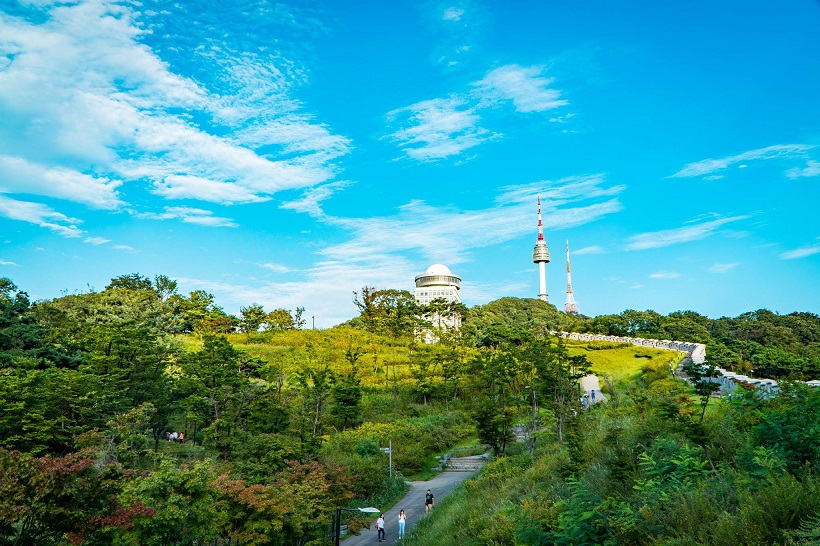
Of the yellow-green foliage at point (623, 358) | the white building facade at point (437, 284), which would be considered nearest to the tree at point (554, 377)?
the yellow-green foliage at point (623, 358)

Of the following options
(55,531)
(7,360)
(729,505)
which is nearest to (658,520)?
(729,505)

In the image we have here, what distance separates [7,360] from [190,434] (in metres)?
10.9

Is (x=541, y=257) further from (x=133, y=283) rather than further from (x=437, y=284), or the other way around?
(x=133, y=283)

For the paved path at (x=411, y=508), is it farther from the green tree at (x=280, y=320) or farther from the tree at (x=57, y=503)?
the green tree at (x=280, y=320)

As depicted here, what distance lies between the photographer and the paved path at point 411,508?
64.6 feet

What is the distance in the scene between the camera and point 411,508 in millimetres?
22453

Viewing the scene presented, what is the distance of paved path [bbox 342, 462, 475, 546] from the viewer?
1968 cm

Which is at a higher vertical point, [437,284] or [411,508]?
[437,284]

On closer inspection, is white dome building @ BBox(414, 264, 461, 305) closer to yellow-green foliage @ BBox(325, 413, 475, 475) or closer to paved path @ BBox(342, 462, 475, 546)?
yellow-green foliage @ BBox(325, 413, 475, 475)

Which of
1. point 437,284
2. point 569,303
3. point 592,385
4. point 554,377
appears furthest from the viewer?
point 569,303

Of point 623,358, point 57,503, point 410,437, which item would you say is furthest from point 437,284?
point 57,503

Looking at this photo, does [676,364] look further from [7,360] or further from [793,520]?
[7,360]

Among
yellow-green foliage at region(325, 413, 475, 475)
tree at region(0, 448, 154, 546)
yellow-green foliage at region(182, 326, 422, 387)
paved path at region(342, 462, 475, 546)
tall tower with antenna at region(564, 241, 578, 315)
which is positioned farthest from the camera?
tall tower with antenna at region(564, 241, 578, 315)

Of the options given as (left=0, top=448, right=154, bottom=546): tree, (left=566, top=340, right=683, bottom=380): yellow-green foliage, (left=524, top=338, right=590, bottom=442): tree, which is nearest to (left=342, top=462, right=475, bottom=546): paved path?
(left=524, top=338, right=590, bottom=442): tree
